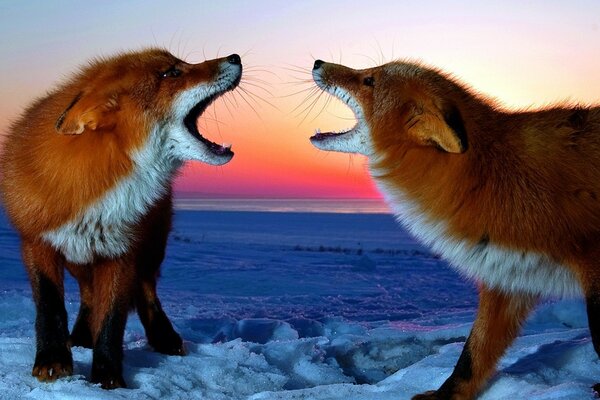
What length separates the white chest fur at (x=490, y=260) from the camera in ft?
10.6

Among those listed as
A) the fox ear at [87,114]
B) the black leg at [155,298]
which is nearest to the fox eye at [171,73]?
the fox ear at [87,114]

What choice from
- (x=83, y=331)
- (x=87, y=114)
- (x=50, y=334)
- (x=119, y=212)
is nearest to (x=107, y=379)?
(x=50, y=334)

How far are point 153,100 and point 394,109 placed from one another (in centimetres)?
126

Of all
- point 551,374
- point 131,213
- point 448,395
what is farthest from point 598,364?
point 131,213

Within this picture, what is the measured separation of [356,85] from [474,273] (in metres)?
1.22

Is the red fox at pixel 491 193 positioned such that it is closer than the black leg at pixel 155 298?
Yes

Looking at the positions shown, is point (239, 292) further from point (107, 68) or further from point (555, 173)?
point (555, 173)

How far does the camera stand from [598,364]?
4.05 m

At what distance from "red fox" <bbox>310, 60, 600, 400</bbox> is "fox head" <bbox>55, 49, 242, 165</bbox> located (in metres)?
0.86

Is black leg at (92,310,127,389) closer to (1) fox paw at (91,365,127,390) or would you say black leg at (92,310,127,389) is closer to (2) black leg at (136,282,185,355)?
(1) fox paw at (91,365,127,390)

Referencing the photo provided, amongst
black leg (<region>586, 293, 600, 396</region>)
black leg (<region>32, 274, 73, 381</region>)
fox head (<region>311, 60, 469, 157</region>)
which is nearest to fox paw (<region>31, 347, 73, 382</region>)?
black leg (<region>32, 274, 73, 381</region>)

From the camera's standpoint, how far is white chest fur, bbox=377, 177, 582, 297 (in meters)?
3.23

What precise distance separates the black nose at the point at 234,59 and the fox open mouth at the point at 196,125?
0.22 metres

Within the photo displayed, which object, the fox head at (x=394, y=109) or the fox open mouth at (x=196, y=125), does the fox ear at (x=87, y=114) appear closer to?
the fox open mouth at (x=196, y=125)
